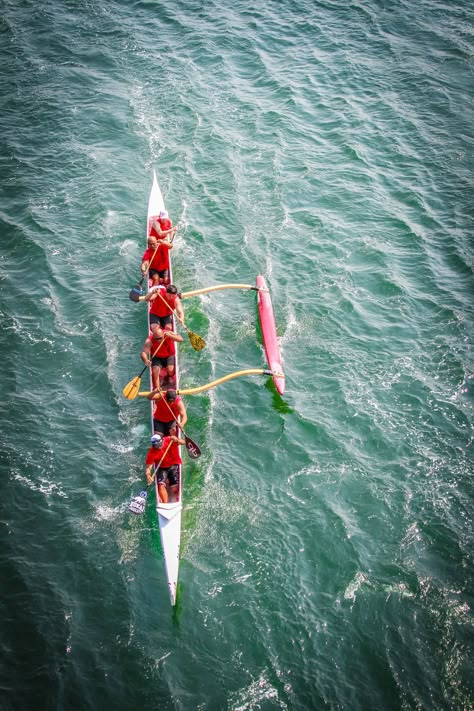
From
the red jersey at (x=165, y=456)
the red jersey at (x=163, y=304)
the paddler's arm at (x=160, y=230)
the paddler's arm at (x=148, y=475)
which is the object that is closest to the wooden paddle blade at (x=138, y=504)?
the paddler's arm at (x=148, y=475)

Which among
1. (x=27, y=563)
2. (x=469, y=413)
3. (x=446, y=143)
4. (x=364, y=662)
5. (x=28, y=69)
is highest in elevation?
(x=446, y=143)

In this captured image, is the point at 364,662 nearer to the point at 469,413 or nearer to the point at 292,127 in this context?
the point at 469,413

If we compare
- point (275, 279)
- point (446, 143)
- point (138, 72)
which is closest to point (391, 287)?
point (275, 279)

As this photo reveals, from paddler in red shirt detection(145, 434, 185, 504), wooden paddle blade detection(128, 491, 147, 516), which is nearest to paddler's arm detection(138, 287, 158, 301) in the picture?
paddler in red shirt detection(145, 434, 185, 504)

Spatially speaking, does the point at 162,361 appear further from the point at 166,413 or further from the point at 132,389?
the point at 166,413

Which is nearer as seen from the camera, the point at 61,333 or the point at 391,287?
the point at 61,333

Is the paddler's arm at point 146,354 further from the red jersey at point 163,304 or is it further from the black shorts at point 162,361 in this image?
the red jersey at point 163,304

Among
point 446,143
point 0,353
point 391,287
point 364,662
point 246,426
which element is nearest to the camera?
point 364,662
